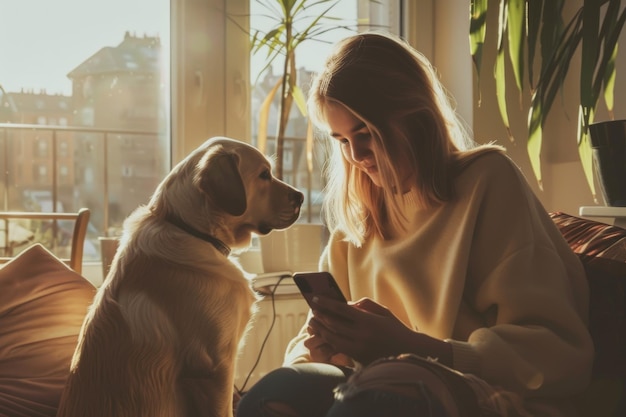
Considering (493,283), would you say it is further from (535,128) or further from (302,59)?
(302,59)

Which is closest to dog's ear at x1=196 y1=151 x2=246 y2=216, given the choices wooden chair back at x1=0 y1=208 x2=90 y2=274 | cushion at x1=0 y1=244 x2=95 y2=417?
cushion at x1=0 y1=244 x2=95 y2=417

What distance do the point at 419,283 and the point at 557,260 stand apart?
0.26 m

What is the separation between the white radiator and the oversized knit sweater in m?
0.99

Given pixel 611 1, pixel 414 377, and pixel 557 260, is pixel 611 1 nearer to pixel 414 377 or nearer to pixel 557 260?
pixel 557 260

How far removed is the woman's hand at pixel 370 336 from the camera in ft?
3.30

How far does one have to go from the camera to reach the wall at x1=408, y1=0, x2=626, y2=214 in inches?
97.1

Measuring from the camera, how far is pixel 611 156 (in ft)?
4.83

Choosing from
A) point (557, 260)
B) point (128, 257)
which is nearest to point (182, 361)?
point (128, 257)

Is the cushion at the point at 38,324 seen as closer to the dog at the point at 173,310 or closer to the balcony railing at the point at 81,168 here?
the dog at the point at 173,310

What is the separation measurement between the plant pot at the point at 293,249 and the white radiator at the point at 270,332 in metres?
0.06

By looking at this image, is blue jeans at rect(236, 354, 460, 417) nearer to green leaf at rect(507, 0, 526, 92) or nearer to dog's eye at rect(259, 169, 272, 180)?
dog's eye at rect(259, 169, 272, 180)

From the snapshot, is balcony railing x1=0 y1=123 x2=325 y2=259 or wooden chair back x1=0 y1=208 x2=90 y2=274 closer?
wooden chair back x1=0 y1=208 x2=90 y2=274

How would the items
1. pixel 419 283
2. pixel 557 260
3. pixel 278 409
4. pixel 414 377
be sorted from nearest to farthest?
pixel 414 377
pixel 278 409
pixel 557 260
pixel 419 283

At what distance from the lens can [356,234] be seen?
1.40 metres
